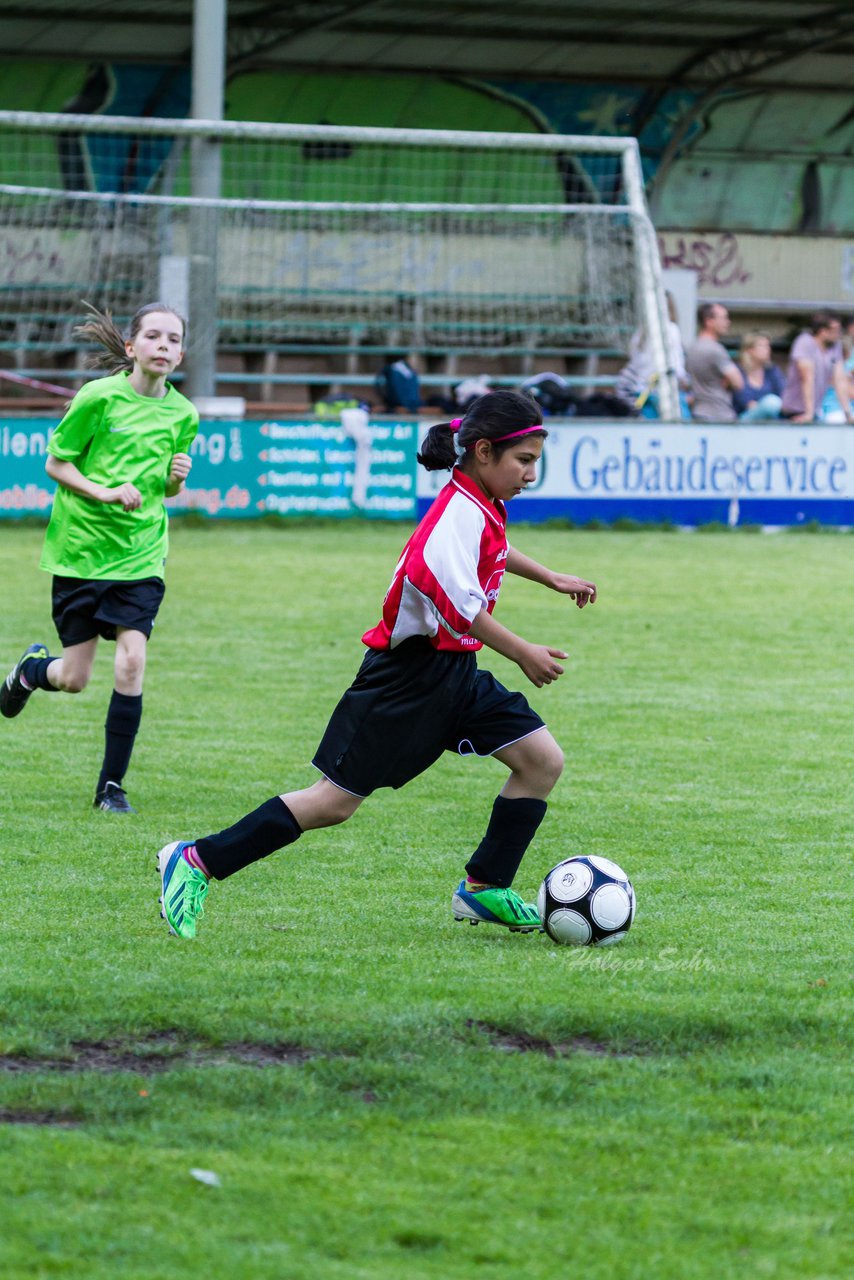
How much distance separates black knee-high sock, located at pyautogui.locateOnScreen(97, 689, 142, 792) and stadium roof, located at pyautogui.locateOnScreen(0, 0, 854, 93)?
20601mm

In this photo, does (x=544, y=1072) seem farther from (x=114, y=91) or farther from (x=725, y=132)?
(x=725, y=132)

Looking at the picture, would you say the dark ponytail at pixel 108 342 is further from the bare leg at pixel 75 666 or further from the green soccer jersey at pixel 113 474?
the bare leg at pixel 75 666

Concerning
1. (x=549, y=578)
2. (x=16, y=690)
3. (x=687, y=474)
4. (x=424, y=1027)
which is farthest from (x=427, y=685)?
(x=687, y=474)

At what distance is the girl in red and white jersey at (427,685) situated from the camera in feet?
14.6

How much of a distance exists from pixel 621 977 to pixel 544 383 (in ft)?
44.9

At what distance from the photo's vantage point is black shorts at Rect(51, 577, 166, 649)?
6.45 m

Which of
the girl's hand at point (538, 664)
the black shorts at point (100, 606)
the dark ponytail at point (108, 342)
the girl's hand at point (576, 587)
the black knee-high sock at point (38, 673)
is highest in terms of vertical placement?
the dark ponytail at point (108, 342)

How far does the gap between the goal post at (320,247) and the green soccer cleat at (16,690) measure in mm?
11485

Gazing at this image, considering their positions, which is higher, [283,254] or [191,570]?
[283,254]

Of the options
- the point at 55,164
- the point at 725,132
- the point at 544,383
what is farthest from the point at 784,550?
the point at 725,132

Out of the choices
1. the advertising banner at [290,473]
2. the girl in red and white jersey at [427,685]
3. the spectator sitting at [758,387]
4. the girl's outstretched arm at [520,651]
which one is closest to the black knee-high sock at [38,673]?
the girl in red and white jersey at [427,685]

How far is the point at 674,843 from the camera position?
583 centimetres

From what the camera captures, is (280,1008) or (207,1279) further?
(280,1008)

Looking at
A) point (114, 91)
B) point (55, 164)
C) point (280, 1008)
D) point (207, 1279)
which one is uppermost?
point (114, 91)
